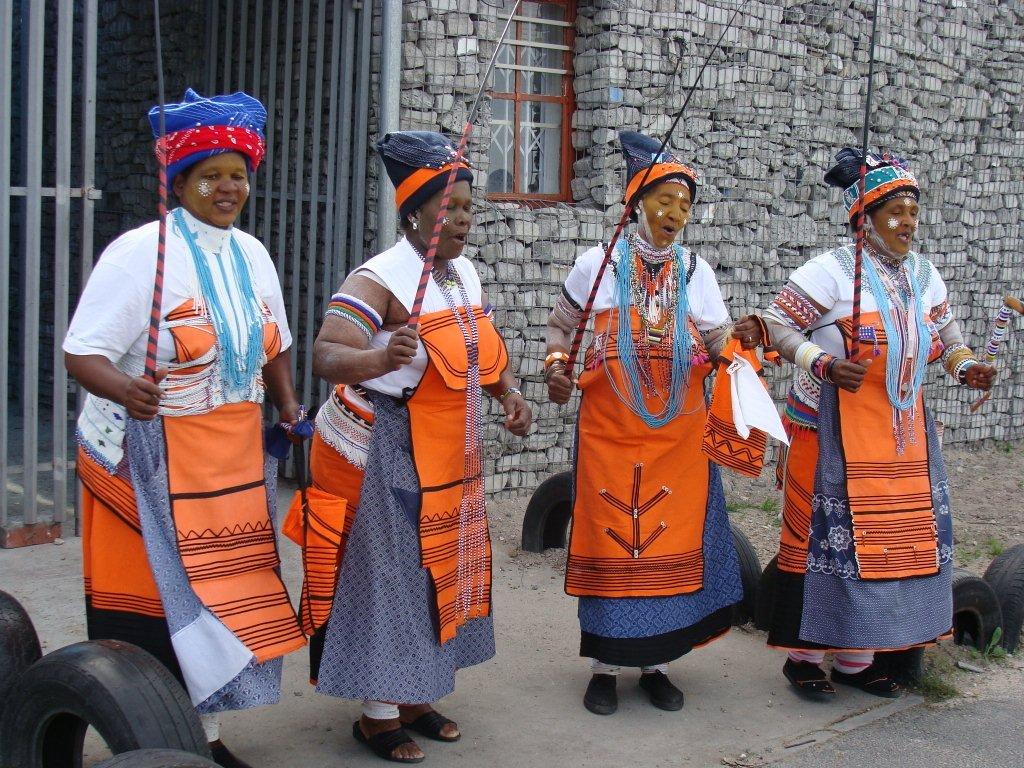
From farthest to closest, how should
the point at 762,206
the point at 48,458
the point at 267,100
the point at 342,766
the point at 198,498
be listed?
the point at 762,206 < the point at 48,458 < the point at 267,100 < the point at 342,766 < the point at 198,498

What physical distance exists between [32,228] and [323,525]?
2.97 metres

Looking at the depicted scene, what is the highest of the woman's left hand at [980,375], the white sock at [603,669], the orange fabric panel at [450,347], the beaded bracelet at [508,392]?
the orange fabric panel at [450,347]

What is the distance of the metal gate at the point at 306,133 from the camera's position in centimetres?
684

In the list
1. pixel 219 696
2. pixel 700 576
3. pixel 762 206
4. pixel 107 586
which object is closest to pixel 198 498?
pixel 107 586

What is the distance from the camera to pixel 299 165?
7109 mm

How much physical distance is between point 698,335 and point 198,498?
79.3 inches

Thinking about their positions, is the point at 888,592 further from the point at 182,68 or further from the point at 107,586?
the point at 182,68

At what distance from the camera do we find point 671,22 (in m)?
7.79

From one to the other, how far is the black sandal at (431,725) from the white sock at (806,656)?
144cm

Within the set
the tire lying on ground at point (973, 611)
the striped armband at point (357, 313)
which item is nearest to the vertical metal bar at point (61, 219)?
the striped armband at point (357, 313)

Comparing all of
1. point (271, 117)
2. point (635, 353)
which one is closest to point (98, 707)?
point (635, 353)

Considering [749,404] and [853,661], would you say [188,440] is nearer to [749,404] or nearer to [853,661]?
[749,404]

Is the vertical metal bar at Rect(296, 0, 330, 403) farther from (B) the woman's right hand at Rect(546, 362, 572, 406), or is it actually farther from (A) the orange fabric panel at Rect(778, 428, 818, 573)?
(A) the orange fabric panel at Rect(778, 428, 818, 573)

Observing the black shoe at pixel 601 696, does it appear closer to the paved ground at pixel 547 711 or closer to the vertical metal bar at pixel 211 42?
the paved ground at pixel 547 711
